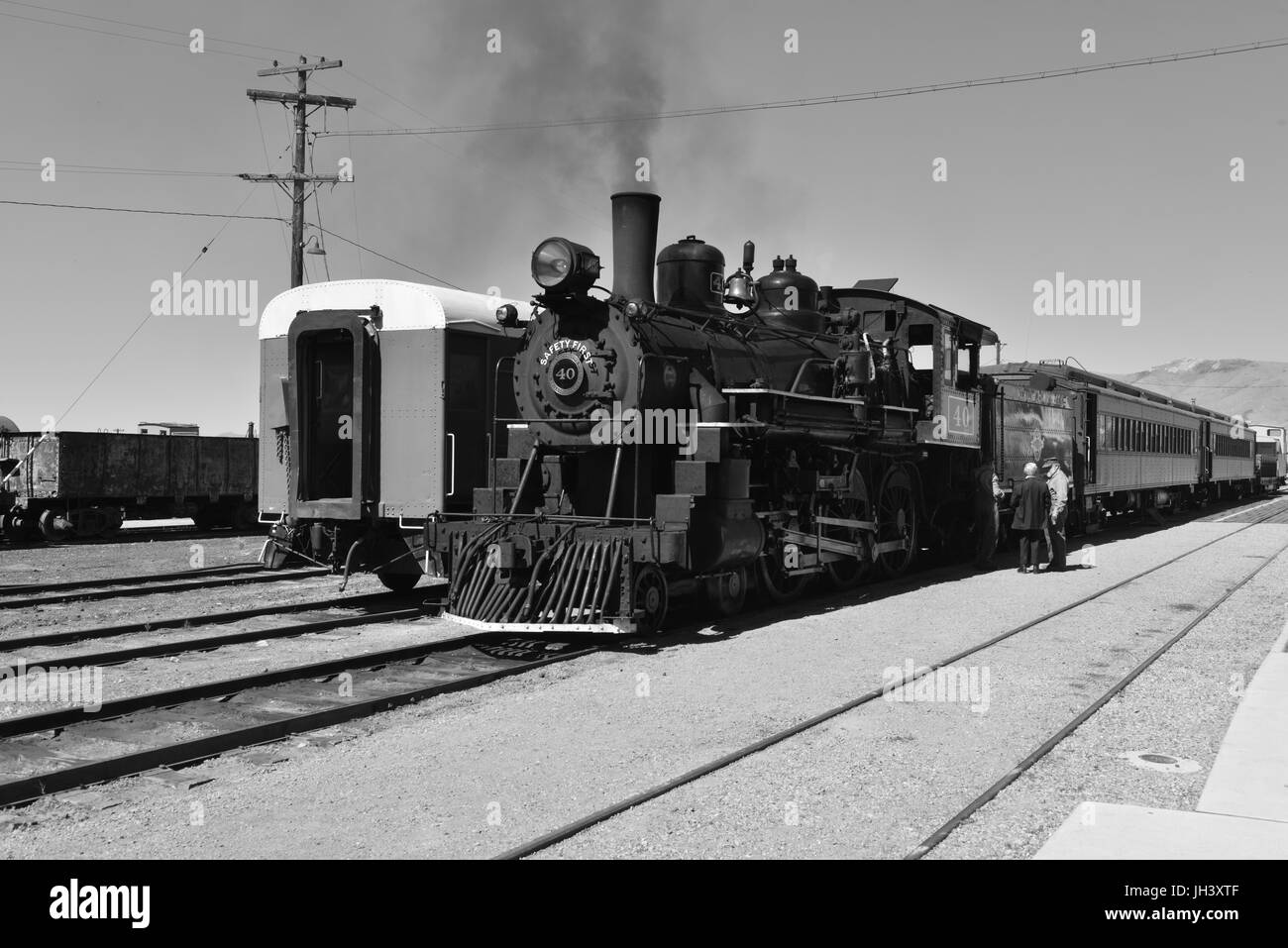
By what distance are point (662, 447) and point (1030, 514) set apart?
22.8ft

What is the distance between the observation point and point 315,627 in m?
10.3

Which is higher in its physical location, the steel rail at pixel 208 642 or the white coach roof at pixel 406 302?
the white coach roof at pixel 406 302

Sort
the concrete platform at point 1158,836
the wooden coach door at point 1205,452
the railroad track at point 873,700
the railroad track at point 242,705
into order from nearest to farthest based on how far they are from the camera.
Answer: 1. the concrete platform at point 1158,836
2. the railroad track at point 873,700
3. the railroad track at point 242,705
4. the wooden coach door at point 1205,452

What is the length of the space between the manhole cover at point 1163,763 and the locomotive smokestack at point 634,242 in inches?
236

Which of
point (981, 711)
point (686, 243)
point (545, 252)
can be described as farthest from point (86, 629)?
point (981, 711)

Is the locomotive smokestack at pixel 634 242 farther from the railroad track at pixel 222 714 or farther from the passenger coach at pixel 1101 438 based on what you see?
the passenger coach at pixel 1101 438

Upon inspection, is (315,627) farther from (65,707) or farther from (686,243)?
(686,243)

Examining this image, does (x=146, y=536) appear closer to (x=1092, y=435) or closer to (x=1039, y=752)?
(x=1092, y=435)

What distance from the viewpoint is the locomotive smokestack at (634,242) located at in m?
9.91

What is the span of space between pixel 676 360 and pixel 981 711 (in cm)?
447

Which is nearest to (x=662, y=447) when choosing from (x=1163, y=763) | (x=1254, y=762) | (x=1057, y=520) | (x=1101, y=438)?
(x=1163, y=763)

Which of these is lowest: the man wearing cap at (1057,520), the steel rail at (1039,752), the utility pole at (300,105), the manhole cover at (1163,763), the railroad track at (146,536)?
the manhole cover at (1163,763)

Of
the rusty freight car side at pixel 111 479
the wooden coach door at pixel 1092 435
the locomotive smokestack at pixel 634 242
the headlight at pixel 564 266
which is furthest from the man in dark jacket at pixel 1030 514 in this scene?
the rusty freight car side at pixel 111 479

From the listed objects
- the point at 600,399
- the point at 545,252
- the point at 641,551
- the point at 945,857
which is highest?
the point at 545,252
